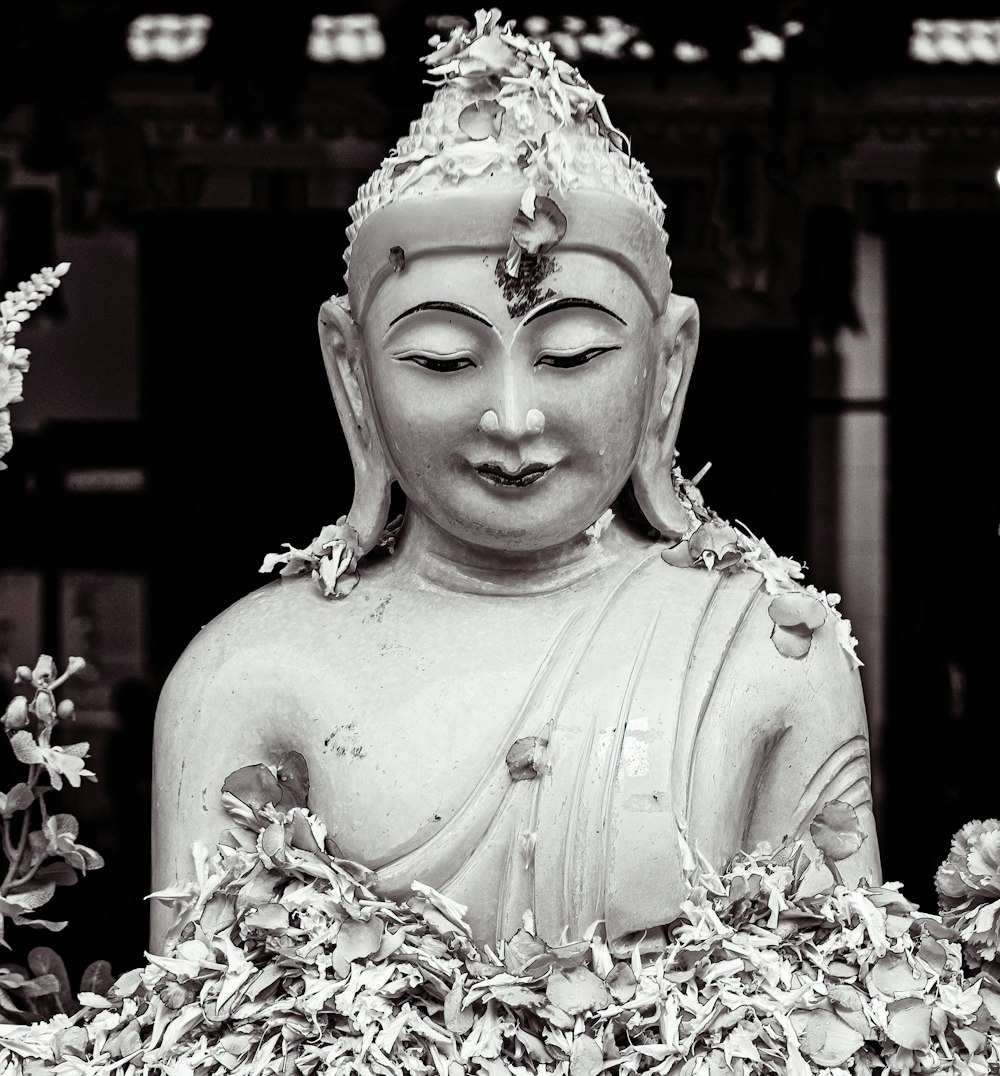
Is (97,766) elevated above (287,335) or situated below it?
below

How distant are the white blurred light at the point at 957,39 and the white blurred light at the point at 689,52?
0.40 meters

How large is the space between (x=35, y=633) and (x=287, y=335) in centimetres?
78

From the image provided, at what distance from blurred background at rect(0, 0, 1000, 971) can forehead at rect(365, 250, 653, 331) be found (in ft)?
4.52

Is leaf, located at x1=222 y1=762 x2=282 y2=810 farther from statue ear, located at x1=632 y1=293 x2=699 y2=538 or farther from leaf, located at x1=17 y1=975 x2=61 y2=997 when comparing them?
statue ear, located at x1=632 y1=293 x2=699 y2=538

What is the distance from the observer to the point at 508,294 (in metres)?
2.52

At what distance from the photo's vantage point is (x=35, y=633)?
4059 millimetres

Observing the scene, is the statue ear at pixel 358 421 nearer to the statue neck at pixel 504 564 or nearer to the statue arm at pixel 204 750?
the statue neck at pixel 504 564

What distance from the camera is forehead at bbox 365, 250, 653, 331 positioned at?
2525 millimetres

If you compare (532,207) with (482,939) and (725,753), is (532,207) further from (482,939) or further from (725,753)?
(482,939)

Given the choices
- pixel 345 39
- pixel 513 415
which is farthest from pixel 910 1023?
pixel 345 39

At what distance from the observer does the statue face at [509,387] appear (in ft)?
8.31

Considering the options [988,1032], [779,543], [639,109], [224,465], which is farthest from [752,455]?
[988,1032]

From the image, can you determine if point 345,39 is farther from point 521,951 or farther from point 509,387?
point 521,951

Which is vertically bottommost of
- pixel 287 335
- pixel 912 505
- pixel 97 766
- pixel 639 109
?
pixel 97 766
